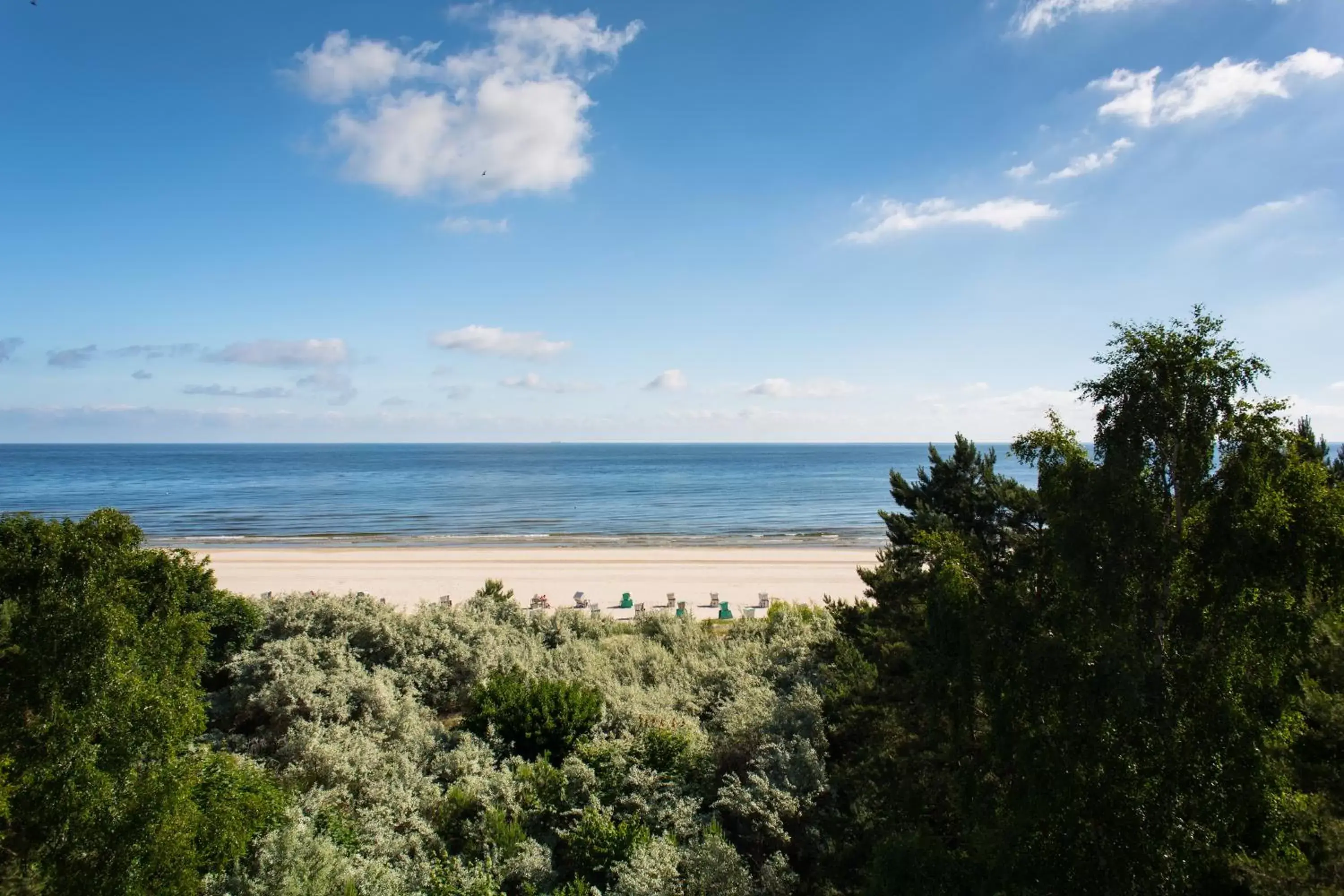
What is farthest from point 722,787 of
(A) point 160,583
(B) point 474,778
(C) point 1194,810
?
(A) point 160,583

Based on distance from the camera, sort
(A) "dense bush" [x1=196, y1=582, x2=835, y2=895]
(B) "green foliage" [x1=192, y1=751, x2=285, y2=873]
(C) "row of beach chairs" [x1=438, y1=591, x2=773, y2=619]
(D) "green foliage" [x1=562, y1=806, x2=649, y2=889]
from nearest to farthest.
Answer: (B) "green foliage" [x1=192, y1=751, x2=285, y2=873]
(A) "dense bush" [x1=196, y1=582, x2=835, y2=895]
(D) "green foliage" [x1=562, y1=806, x2=649, y2=889]
(C) "row of beach chairs" [x1=438, y1=591, x2=773, y2=619]

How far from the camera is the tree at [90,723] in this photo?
5.86m

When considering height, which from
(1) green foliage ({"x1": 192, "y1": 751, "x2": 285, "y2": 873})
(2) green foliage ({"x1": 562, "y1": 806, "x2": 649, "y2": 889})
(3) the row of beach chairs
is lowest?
(3) the row of beach chairs

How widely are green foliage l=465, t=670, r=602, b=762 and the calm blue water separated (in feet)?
84.9

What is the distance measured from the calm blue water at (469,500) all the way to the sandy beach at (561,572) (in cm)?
500

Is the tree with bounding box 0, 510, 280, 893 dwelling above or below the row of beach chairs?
above

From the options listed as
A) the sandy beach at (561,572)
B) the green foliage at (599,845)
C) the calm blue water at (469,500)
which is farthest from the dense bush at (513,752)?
the calm blue water at (469,500)

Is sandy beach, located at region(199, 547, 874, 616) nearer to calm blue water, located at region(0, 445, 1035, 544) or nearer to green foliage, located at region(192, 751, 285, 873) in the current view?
calm blue water, located at region(0, 445, 1035, 544)

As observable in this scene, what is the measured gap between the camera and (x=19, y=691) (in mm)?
6039

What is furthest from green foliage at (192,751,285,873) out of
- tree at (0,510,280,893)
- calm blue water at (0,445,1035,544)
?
calm blue water at (0,445,1035,544)

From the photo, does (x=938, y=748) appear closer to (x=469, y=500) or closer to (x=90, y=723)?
(x=90, y=723)

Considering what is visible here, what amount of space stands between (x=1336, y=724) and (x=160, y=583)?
10.3 m

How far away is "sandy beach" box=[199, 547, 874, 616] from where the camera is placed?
3061cm

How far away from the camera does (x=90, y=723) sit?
19.2 ft
